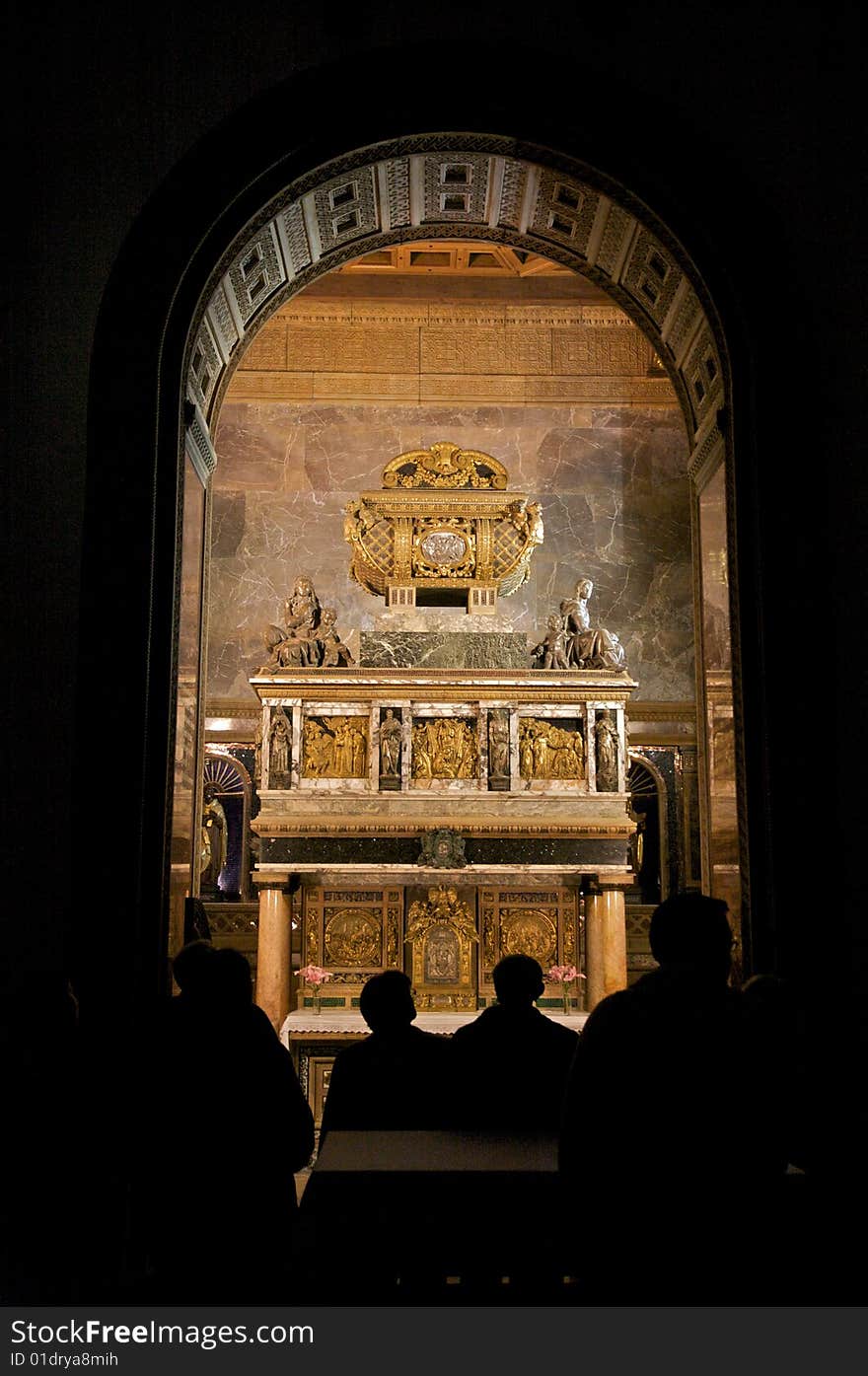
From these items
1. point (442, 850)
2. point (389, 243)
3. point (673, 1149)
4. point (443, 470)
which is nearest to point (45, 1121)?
point (673, 1149)

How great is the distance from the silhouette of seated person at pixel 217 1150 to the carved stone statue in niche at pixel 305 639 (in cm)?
738

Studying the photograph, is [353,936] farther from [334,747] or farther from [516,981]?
[516,981]

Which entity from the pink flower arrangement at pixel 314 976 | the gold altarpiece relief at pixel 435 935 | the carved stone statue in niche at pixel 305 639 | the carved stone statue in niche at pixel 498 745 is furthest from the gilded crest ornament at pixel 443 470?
the pink flower arrangement at pixel 314 976

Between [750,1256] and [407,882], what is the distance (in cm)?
768

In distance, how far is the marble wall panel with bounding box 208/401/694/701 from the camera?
49.9 feet

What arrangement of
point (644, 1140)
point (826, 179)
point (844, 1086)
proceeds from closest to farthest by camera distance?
1. point (644, 1140)
2. point (844, 1086)
3. point (826, 179)

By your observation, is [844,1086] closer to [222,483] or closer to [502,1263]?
[502,1263]

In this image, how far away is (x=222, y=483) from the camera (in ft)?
50.6

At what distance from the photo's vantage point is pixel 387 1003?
4.21 metres

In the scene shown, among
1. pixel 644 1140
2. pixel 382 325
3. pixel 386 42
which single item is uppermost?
pixel 382 325

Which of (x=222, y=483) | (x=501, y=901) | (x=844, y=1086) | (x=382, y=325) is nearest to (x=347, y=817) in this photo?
(x=501, y=901)

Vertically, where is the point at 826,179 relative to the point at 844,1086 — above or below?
above

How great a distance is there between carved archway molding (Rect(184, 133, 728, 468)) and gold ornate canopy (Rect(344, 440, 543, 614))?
4.87 meters

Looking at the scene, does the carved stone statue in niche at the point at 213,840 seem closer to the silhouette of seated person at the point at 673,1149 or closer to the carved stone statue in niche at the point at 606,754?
the carved stone statue in niche at the point at 606,754
